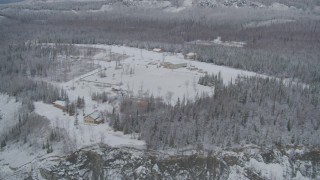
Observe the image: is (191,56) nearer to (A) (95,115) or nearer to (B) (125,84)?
(B) (125,84)

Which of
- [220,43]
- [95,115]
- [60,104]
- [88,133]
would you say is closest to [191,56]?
[220,43]

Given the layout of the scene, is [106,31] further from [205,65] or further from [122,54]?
[205,65]

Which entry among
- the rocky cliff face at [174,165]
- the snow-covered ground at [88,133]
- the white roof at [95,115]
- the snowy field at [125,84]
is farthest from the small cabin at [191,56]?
the rocky cliff face at [174,165]

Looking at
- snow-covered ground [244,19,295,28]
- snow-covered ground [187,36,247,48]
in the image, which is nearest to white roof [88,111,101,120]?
snow-covered ground [187,36,247,48]

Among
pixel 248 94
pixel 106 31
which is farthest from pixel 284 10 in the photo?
pixel 248 94

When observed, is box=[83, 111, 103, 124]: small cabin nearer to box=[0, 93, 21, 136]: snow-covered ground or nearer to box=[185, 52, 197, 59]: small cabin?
box=[0, 93, 21, 136]: snow-covered ground

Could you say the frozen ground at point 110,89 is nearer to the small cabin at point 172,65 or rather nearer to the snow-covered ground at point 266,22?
the small cabin at point 172,65

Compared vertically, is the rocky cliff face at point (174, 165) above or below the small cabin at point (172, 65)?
below

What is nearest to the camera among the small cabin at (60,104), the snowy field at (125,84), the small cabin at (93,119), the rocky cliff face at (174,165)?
the rocky cliff face at (174,165)
